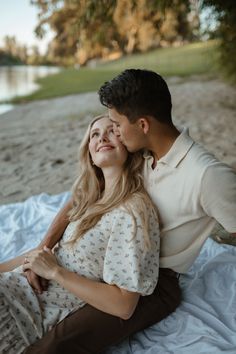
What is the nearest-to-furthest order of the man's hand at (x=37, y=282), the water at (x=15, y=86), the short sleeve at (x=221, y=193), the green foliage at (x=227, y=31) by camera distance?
1. the short sleeve at (x=221, y=193)
2. the man's hand at (x=37, y=282)
3. the green foliage at (x=227, y=31)
4. the water at (x=15, y=86)

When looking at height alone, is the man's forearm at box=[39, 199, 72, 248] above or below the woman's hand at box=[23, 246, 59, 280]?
below

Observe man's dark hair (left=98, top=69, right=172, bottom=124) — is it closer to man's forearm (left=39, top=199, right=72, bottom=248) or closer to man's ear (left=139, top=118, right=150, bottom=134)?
man's ear (left=139, top=118, right=150, bottom=134)

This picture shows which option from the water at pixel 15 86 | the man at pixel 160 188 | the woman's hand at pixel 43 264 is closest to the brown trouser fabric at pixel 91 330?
the man at pixel 160 188

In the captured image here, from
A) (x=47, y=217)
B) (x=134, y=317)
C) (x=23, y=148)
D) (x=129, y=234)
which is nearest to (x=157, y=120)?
(x=129, y=234)

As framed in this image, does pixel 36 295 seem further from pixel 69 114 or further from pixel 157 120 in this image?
pixel 69 114

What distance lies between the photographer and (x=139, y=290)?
156 cm

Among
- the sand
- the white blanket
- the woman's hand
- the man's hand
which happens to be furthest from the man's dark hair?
the sand

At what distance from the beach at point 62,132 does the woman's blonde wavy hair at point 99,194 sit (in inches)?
83.4

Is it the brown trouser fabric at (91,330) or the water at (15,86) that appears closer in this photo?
the brown trouser fabric at (91,330)

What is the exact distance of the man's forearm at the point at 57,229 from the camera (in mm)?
2100

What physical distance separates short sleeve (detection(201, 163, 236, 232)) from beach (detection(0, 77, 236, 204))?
106 inches

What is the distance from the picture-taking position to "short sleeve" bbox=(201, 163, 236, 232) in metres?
1.49

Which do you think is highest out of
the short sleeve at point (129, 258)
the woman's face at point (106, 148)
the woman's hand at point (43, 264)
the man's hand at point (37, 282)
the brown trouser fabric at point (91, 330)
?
the woman's face at point (106, 148)

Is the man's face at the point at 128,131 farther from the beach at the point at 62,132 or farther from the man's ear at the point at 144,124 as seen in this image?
the beach at the point at 62,132
